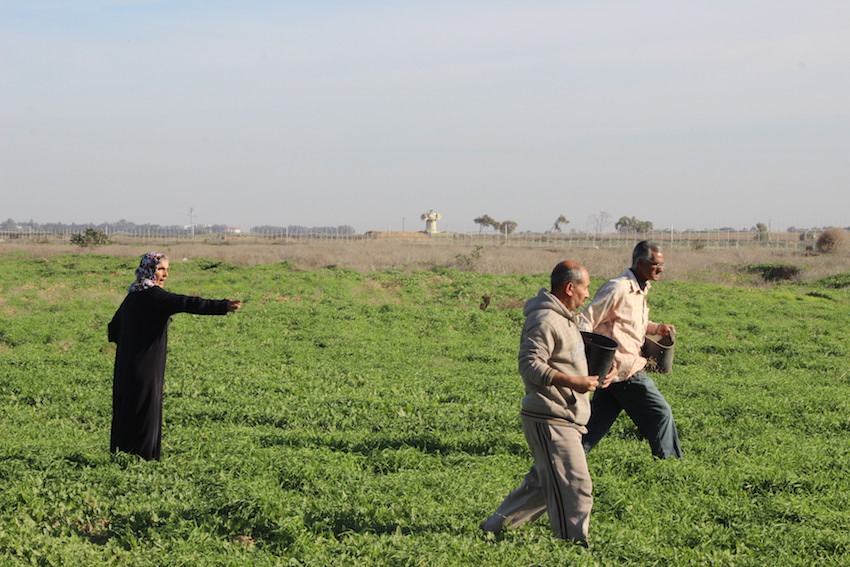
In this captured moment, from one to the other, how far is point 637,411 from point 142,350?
398cm

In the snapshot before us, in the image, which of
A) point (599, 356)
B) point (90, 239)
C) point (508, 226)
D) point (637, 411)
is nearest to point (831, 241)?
point (90, 239)

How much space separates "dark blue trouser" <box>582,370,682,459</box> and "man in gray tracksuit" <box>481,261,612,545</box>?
201cm

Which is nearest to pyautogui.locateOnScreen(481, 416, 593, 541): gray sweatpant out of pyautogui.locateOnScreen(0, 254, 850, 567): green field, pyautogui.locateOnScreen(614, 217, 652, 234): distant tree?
pyautogui.locateOnScreen(0, 254, 850, 567): green field

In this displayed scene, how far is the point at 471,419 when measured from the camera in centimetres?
915

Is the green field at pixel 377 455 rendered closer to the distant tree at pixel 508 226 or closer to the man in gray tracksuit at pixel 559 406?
the man in gray tracksuit at pixel 559 406

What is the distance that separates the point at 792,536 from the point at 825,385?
289 inches

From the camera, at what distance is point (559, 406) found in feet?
15.8

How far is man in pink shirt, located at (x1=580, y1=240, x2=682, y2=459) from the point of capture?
666 centimetres

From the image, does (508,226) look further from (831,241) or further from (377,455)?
(377,455)

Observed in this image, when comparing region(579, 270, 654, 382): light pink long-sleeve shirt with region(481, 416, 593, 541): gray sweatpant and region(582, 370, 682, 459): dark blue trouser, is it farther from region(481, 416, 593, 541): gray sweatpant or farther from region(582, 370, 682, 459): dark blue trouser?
region(481, 416, 593, 541): gray sweatpant

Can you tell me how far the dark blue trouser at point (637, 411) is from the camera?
22.4 ft

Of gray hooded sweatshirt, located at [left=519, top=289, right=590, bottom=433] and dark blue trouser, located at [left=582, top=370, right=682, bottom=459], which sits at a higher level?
gray hooded sweatshirt, located at [left=519, top=289, right=590, bottom=433]

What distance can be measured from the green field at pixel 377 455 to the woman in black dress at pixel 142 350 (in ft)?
1.03

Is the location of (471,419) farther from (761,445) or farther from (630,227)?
(630,227)
